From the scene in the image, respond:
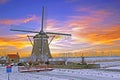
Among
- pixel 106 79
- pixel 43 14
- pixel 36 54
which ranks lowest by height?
pixel 106 79

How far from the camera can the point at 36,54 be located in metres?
71.8

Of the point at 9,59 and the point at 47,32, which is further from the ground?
the point at 47,32

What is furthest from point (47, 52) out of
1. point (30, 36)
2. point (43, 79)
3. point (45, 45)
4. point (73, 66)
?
point (43, 79)

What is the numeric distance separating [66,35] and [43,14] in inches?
352

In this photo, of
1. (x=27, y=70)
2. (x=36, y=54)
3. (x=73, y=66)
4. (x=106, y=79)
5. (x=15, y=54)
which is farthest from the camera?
(x=15, y=54)

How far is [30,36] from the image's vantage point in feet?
245

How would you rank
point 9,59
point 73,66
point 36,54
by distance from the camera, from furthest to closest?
point 9,59 < point 36,54 < point 73,66

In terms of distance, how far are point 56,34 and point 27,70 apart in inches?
1197

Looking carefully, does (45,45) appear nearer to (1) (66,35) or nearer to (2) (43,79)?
(1) (66,35)

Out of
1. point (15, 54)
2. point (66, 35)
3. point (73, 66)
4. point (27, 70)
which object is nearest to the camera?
point (27, 70)

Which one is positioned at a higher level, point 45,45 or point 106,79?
point 45,45

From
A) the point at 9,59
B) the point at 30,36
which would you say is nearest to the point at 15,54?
the point at 9,59

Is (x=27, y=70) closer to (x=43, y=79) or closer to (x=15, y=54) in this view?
(x=43, y=79)

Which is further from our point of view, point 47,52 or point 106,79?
point 47,52
